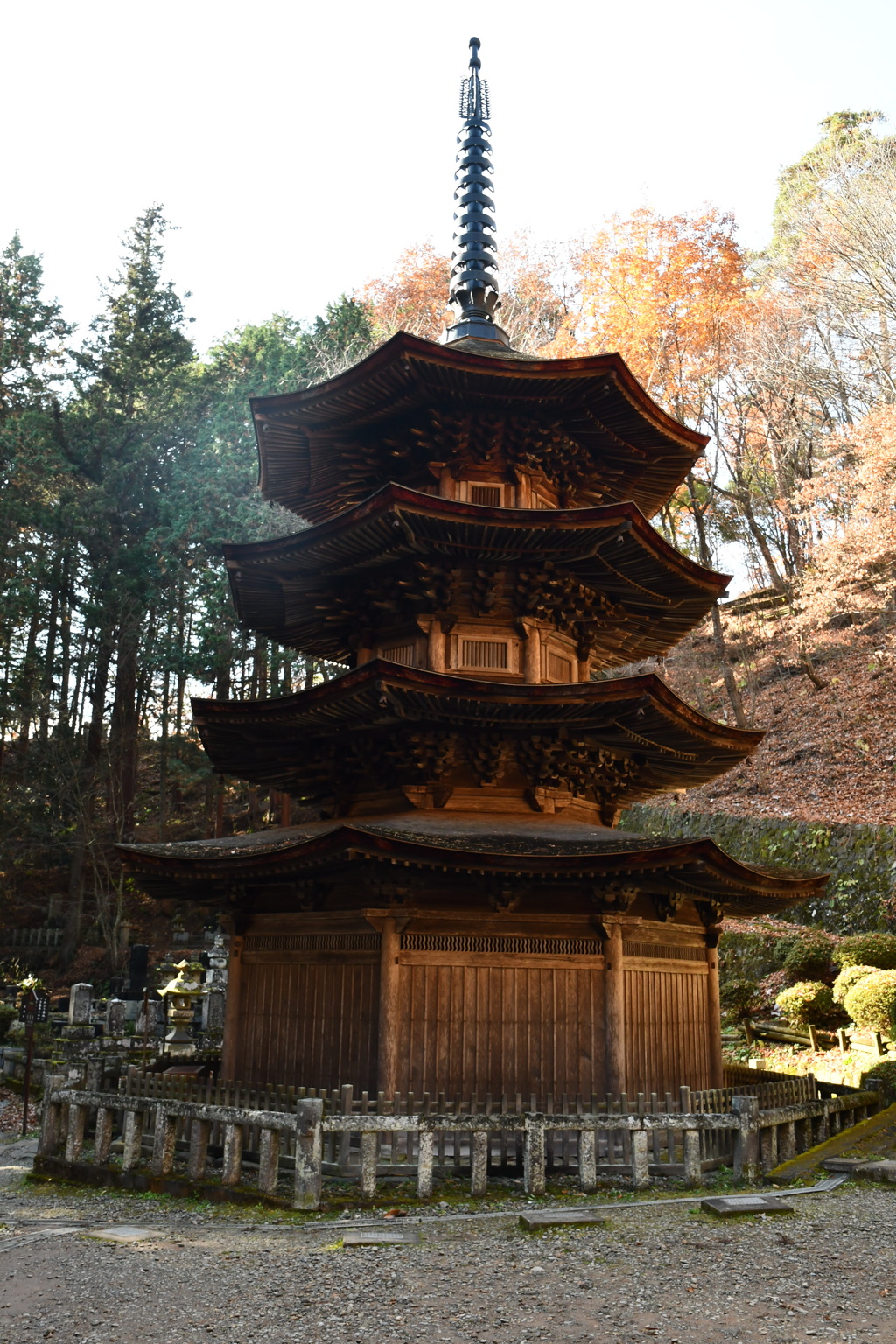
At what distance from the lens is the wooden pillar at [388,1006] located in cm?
1140

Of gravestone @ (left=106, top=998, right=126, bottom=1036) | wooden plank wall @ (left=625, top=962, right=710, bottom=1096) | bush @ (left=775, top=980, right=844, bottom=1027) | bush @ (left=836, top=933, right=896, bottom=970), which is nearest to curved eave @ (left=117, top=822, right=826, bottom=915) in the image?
wooden plank wall @ (left=625, top=962, right=710, bottom=1096)

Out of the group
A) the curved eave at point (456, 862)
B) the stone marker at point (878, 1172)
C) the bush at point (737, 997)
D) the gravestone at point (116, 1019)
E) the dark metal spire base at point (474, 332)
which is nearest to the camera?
the curved eave at point (456, 862)

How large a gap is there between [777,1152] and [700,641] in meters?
36.4

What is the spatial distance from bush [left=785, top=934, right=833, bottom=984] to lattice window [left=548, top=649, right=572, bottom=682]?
11.4 metres

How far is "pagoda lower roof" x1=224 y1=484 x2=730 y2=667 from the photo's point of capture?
12703mm

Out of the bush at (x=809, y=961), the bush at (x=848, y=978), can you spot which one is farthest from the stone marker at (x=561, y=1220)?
the bush at (x=809, y=961)

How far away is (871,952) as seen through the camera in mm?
20344

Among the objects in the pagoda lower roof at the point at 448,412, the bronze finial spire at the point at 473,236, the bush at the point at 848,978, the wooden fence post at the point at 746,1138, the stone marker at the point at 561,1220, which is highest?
the bronze finial spire at the point at 473,236

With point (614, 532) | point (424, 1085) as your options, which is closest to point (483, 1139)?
point (424, 1085)

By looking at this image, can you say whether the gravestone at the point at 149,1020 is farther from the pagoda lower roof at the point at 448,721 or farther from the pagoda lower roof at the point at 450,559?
the pagoda lower roof at the point at 450,559

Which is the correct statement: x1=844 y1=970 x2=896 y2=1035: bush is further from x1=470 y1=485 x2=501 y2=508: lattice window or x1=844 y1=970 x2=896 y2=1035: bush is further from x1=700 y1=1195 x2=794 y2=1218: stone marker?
x1=470 y1=485 x2=501 y2=508: lattice window

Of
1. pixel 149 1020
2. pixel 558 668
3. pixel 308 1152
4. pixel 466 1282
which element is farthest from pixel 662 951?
pixel 149 1020

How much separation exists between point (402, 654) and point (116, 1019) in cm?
1746

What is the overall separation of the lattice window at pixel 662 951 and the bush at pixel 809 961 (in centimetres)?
899
